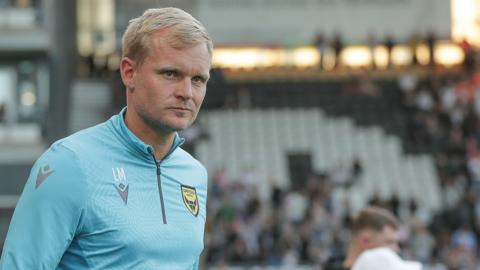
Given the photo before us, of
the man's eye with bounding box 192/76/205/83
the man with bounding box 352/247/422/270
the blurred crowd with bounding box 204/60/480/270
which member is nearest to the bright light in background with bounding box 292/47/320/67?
the blurred crowd with bounding box 204/60/480/270

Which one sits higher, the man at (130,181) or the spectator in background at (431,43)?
the man at (130,181)

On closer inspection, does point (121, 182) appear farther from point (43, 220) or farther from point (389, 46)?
point (389, 46)

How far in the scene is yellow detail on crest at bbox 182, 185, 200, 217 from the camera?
410cm

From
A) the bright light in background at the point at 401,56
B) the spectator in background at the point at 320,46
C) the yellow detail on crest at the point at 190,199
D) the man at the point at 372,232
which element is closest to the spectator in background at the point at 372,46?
the bright light in background at the point at 401,56

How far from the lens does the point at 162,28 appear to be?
3854 mm

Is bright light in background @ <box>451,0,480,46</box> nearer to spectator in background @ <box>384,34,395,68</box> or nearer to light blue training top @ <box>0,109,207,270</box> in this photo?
spectator in background @ <box>384,34,395,68</box>

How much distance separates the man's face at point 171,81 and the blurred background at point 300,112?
20440 millimetres

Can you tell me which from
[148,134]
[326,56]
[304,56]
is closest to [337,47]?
[326,56]

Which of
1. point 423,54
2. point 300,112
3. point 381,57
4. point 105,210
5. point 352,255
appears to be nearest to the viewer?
point 105,210

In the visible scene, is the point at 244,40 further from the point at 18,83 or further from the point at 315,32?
the point at 18,83

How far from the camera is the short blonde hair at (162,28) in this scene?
3852mm

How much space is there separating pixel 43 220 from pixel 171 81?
545 millimetres

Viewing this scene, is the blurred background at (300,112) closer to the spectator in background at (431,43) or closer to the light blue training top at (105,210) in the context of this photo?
the spectator in background at (431,43)

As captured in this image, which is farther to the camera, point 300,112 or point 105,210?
point 300,112
